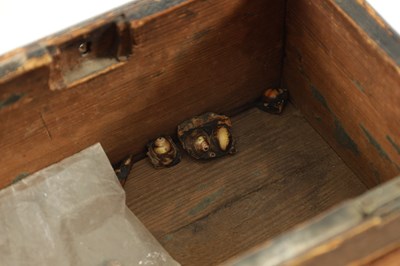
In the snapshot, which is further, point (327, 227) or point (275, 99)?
point (275, 99)

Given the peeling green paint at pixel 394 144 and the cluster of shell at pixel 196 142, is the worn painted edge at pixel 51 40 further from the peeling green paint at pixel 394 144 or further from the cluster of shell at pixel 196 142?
the peeling green paint at pixel 394 144

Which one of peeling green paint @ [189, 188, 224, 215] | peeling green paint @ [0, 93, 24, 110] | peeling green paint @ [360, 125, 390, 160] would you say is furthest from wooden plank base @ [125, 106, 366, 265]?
peeling green paint @ [0, 93, 24, 110]

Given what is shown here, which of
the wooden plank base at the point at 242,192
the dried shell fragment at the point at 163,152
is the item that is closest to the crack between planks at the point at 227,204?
the wooden plank base at the point at 242,192

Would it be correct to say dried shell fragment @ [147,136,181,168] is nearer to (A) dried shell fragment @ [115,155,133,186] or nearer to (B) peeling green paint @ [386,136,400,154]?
(A) dried shell fragment @ [115,155,133,186]

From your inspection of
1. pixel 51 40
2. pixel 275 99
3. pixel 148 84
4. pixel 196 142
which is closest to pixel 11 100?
pixel 51 40

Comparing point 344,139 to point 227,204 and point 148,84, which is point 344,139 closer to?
point 227,204

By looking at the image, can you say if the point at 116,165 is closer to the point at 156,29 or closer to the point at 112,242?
the point at 112,242
